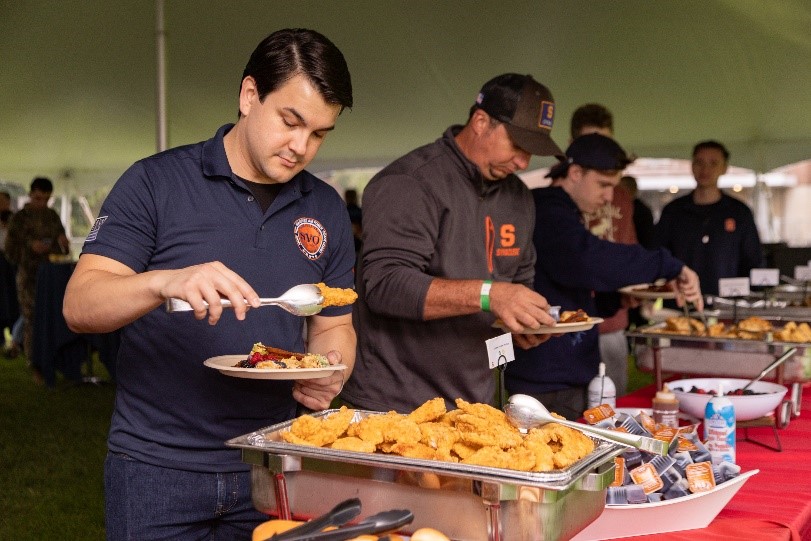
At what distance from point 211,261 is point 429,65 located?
637 centimetres

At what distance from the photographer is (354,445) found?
3.70 feet

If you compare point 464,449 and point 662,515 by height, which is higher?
point 464,449

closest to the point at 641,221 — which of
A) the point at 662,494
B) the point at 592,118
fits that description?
the point at 592,118

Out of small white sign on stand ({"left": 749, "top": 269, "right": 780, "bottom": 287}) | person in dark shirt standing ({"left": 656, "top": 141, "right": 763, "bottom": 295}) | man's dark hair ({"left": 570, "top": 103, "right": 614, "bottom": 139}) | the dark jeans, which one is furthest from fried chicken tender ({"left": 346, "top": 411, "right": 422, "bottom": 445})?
person in dark shirt standing ({"left": 656, "top": 141, "right": 763, "bottom": 295})

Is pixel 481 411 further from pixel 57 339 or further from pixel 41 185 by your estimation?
pixel 41 185

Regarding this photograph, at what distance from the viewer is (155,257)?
142cm

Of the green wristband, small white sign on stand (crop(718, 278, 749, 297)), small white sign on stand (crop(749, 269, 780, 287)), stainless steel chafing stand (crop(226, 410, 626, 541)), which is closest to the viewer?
stainless steel chafing stand (crop(226, 410, 626, 541))

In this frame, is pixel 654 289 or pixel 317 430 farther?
pixel 654 289

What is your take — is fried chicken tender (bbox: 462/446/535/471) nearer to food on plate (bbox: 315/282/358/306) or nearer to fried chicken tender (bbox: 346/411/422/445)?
fried chicken tender (bbox: 346/411/422/445)

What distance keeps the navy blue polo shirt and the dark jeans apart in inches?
0.8

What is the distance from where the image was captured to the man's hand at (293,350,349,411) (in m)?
1.48

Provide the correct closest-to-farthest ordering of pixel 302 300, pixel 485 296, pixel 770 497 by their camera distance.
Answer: pixel 302 300 < pixel 770 497 < pixel 485 296

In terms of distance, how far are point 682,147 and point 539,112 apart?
662cm

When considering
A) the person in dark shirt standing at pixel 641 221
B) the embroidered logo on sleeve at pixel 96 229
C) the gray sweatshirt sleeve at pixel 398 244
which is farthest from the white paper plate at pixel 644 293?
the person in dark shirt standing at pixel 641 221
